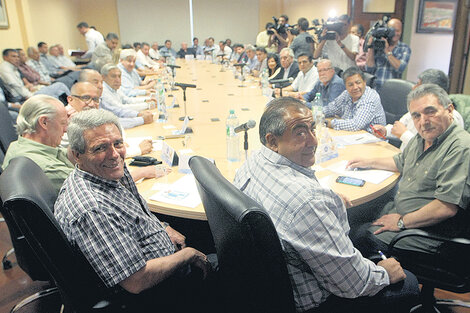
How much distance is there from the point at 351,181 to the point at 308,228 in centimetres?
89

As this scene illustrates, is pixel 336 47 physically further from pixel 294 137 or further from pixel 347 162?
pixel 294 137

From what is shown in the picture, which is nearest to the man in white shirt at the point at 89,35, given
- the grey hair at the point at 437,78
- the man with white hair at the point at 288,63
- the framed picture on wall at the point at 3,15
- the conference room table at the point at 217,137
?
the framed picture on wall at the point at 3,15

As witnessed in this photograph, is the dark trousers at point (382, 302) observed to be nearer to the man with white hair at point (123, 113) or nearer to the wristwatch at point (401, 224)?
the wristwatch at point (401, 224)

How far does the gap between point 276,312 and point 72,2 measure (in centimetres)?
1344

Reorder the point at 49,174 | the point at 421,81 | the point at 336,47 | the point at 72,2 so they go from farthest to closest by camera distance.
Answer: the point at 72,2, the point at 336,47, the point at 421,81, the point at 49,174

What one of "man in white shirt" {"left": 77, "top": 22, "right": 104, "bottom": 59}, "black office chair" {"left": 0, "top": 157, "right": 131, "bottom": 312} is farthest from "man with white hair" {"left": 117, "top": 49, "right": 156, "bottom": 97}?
"man in white shirt" {"left": 77, "top": 22, "right": 104, "bottom": 59}

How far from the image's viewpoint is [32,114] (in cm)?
182

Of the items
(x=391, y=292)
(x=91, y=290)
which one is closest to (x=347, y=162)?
(x=391, y=292)

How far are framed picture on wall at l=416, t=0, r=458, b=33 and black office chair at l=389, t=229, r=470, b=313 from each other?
572 centimetres

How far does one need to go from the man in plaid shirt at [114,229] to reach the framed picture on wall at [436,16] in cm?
642

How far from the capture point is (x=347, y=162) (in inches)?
83.4

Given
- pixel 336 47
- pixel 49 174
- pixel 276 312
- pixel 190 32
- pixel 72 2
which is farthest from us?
pixel 190 32

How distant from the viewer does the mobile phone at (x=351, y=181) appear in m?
1.81

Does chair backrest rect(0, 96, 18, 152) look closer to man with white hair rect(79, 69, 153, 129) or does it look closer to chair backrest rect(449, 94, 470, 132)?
man with white hair rect(79, 69, 153, 129)
